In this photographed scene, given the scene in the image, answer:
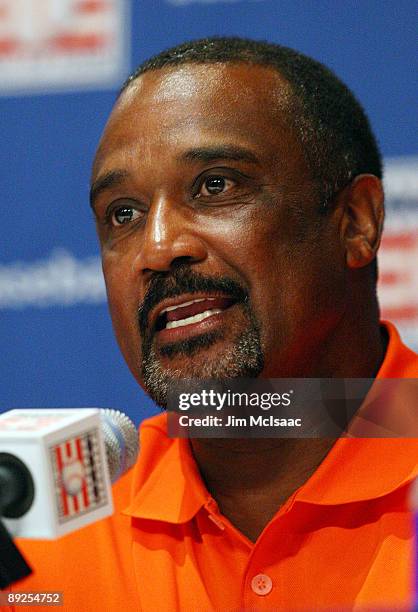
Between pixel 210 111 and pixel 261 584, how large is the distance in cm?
52

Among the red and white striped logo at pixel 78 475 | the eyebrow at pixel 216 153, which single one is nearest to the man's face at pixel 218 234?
the eyebrow at pixel 216 153

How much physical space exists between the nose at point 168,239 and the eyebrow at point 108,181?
6 cm

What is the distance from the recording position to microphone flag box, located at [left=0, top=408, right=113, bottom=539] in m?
0.57

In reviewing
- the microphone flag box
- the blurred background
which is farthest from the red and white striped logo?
the blurred background

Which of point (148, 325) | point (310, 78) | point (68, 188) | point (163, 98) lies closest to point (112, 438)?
point (148, 325)

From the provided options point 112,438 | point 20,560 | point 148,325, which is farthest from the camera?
point 148,325

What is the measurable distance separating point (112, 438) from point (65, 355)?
2.07 feet

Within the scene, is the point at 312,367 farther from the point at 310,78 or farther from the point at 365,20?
the point at 365,20

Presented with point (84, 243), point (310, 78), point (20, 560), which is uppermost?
point (310, 78)

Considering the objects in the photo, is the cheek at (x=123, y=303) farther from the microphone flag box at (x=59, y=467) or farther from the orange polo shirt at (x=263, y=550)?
the microphone flag box at (x=59, y=467)

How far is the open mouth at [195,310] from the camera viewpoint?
3.22 ft

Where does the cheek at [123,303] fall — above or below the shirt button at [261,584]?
above

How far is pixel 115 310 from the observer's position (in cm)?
109

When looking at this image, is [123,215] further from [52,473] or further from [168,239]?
[52,473]
